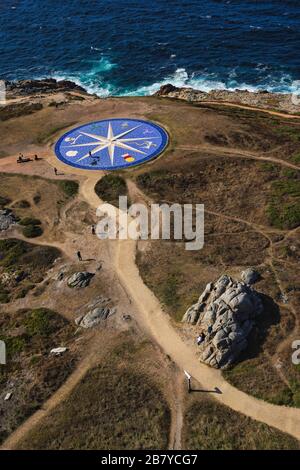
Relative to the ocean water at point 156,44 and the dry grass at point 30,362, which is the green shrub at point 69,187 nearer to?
the dry grass at point 30,362

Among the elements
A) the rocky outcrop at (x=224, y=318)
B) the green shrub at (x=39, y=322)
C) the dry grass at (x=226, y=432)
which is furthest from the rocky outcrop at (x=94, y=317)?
the dry grass at (x=226, y=432)

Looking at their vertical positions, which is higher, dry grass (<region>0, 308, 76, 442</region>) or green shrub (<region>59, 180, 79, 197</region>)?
green shrub (<region>59, 180, 79, 197</region>)

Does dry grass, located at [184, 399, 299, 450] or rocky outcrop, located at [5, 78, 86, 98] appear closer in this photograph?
dry grass, located at [184, 399, 299, 450]

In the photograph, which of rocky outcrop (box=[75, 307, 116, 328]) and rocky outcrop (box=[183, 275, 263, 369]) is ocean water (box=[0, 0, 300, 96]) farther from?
rocky outcrop (box=[75, 307, 116, 328])

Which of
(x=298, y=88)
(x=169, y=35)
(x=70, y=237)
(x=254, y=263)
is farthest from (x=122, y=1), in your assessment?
(x=254, y=263)

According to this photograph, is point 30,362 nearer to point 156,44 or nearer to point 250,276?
point 250,276

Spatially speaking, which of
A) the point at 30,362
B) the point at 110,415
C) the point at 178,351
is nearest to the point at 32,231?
the point at 30,362

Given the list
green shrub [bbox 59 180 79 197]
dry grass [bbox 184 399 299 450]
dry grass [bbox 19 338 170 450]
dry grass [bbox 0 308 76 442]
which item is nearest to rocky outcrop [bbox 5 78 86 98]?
green shrub [bbox 59 180 79 197]
